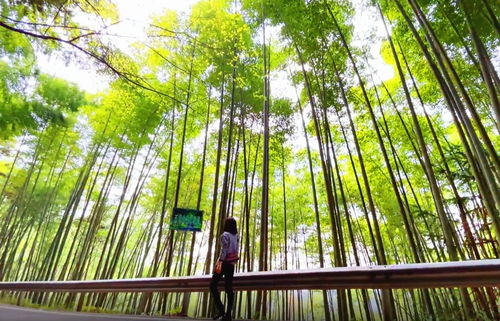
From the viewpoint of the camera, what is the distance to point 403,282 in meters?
1.81

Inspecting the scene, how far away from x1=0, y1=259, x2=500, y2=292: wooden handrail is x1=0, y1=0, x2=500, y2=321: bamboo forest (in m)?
1.31

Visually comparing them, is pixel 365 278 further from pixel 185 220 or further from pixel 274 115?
pixel 274 115

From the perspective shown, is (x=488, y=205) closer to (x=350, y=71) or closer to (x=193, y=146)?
(x=350, y=71)

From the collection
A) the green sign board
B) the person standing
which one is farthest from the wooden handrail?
the green sign board

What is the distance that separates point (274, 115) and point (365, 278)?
5.78m

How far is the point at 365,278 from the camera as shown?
6.35 feet

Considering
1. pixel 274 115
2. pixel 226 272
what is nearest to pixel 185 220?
pixel 226 272

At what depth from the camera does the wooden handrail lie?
1.58m

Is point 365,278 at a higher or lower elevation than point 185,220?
lower

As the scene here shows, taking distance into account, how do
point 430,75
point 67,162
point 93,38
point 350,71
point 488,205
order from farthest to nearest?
point 67,162
point 350,71
point 430,75
point 488,205
point 93,38

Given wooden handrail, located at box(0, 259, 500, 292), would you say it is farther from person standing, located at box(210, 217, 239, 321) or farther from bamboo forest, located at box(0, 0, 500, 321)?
bamboo forest, located at box(0, 0, 500, 321)

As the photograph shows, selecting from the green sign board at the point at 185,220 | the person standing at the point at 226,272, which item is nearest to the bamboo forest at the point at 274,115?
the green sign board at the point at 185,220

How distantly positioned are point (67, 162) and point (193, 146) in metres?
4.90

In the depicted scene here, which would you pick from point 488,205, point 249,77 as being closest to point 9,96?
point 249,77
